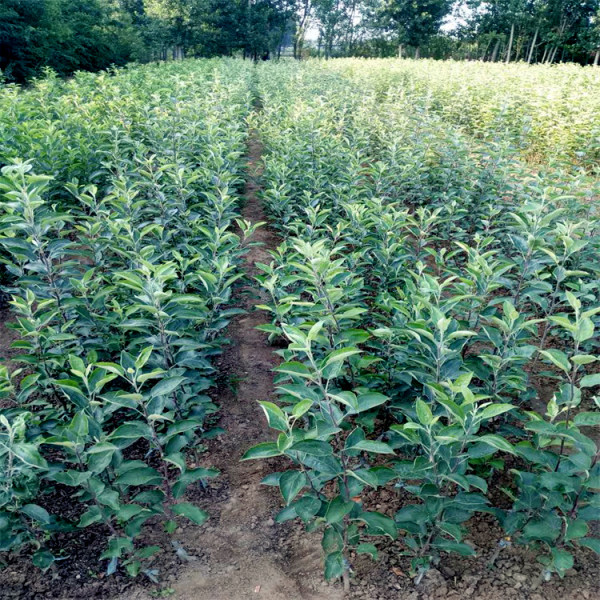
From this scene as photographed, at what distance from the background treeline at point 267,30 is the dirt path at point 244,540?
17.6 m

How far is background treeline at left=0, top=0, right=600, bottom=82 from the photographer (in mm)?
22719

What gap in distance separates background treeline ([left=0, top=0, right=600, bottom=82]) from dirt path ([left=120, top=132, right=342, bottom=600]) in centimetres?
1759

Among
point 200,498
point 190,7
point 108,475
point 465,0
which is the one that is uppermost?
point 465,0

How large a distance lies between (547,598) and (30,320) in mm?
3022

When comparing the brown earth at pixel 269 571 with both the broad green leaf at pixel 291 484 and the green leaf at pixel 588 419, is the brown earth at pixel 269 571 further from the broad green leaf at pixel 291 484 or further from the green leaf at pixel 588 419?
the green leaf at pixel 588 419

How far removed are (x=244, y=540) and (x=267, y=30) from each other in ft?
166

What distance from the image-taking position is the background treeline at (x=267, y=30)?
74.5 feet

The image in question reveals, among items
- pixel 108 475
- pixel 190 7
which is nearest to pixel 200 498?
pixel 108 475

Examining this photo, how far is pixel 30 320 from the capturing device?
2697 mm

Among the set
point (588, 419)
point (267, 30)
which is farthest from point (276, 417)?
point (267, 30)

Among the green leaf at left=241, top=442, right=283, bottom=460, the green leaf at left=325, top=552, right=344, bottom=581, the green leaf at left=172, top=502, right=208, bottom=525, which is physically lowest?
the green leaf at left=325, top=552, right=344, bottom=581

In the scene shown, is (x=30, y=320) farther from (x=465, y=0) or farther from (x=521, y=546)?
(x=465, y=0)

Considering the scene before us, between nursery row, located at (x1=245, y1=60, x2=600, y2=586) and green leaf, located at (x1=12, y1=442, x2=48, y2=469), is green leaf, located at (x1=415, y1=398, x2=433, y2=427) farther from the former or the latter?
green leaf, located at (x1=12, y1=442, x2=48, y2=469)

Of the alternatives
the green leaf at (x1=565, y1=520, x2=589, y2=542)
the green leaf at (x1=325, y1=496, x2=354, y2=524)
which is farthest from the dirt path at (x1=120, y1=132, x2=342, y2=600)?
the green leaf at (x1=565, y1=520, x2=589, y2=542)
